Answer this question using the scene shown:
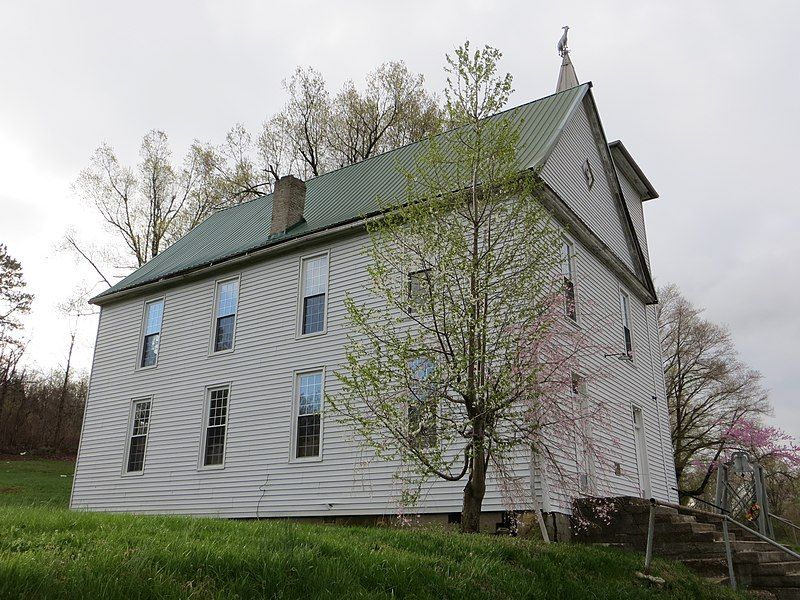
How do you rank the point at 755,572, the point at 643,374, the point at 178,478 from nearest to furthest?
1. the point at 755,572
2. the point at 178,478
3. the point at 643,374

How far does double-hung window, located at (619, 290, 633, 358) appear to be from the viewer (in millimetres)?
16817

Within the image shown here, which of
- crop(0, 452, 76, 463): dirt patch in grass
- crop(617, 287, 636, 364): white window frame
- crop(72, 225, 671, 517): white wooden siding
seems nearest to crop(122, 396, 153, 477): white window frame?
crop(72, 225, 671, 517): white wooden siding

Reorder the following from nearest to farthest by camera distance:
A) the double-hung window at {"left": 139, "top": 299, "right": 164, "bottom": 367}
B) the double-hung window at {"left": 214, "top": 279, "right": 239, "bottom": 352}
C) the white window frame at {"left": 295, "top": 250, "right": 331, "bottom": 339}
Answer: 1. the white window frame at {"left": 295, "top": 250, "right": 331, "bottom": 339}
2. the double-hung window at {"left": 214, "top": 279, "right": 239, "bottom": 352}
3. the double-hung window at {"left": 139, "top": 299, "right": 164, "bottom": 367}

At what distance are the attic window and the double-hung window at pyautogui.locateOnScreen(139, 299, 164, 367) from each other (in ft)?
38.3

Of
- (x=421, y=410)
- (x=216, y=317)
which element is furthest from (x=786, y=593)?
(x=216, y=317)

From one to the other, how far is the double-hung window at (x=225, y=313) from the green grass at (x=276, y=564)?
947cm

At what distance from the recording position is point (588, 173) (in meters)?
16.5

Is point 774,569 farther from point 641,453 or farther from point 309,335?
point 309,335

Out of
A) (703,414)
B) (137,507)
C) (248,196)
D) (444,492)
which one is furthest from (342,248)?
(703,414)

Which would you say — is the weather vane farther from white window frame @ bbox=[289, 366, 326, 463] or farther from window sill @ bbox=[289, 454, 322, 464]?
window sill @ bbox=[289, 454, 322, 464]

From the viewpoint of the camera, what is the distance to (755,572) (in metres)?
10.4

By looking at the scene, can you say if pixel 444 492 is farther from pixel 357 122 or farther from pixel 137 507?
pixel 357 122

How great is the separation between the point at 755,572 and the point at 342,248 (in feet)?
32.4

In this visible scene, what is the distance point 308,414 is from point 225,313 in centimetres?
413
